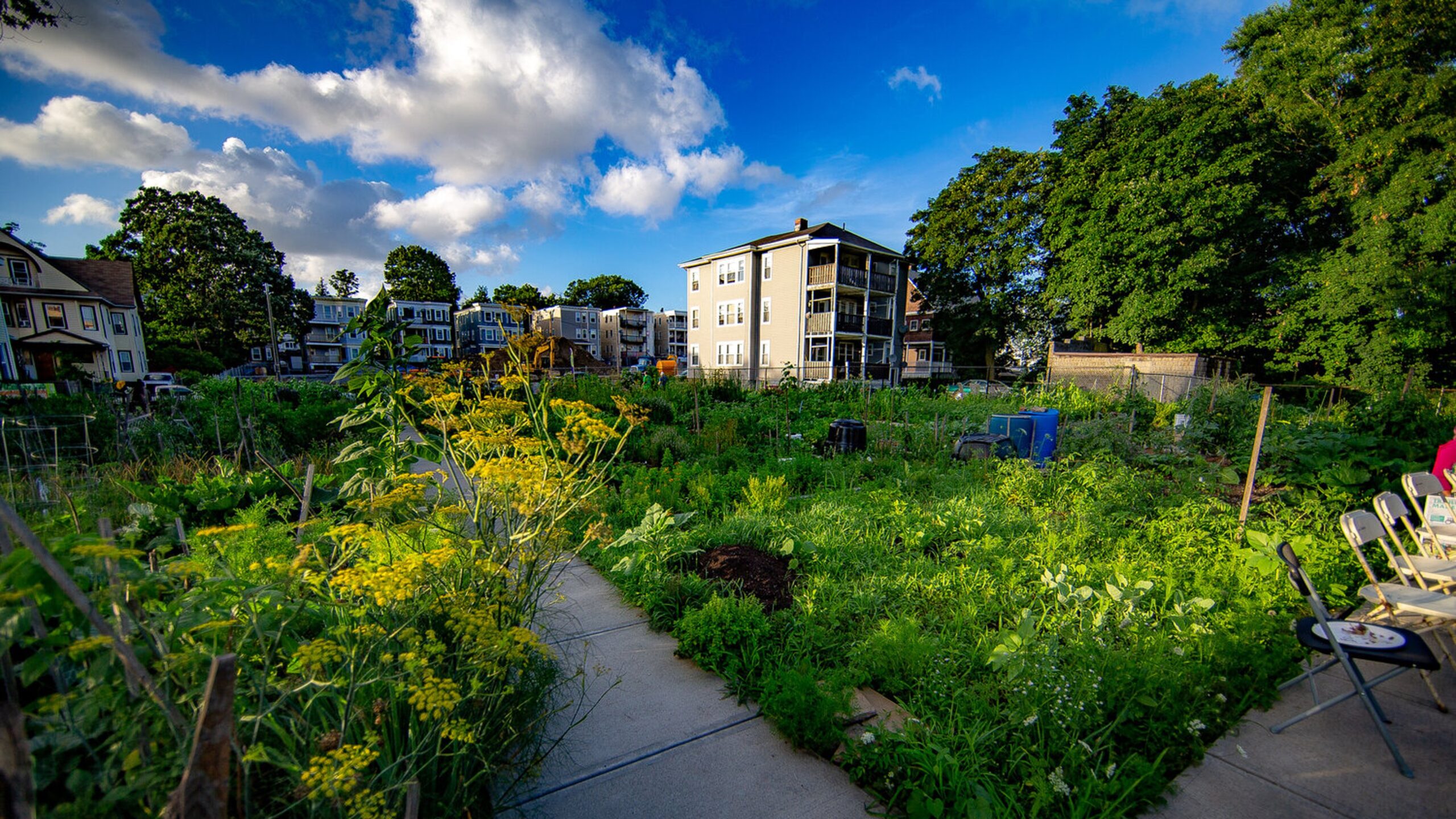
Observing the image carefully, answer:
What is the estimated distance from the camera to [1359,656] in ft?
8.04

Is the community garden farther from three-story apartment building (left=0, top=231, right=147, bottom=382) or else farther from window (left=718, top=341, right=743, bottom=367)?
three-story apartment building (left=0, top=231, right=147, bottom=382)

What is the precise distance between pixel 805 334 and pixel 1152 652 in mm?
23923

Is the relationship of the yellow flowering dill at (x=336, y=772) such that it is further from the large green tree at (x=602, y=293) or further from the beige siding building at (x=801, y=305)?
the large green tree at (x=602, y=293)

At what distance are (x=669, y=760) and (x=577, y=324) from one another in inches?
2291

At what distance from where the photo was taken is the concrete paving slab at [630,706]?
2.35 meters

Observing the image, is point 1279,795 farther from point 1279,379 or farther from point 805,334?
point 1279,379

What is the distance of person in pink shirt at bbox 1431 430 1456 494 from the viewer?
4.43m

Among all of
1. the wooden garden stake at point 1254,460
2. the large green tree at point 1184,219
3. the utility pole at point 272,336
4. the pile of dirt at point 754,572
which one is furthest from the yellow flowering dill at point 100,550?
the large green tree at point 1184,219

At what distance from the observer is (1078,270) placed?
A: 20484 mm

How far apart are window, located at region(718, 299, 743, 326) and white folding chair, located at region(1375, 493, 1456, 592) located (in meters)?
25.6

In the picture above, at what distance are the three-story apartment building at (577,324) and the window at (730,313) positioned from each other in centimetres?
2491

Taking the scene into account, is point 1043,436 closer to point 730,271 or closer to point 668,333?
point 730,271

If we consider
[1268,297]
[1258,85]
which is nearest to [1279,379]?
[1268,297]

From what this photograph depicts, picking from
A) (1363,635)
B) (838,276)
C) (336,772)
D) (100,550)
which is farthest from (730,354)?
(100,550)
